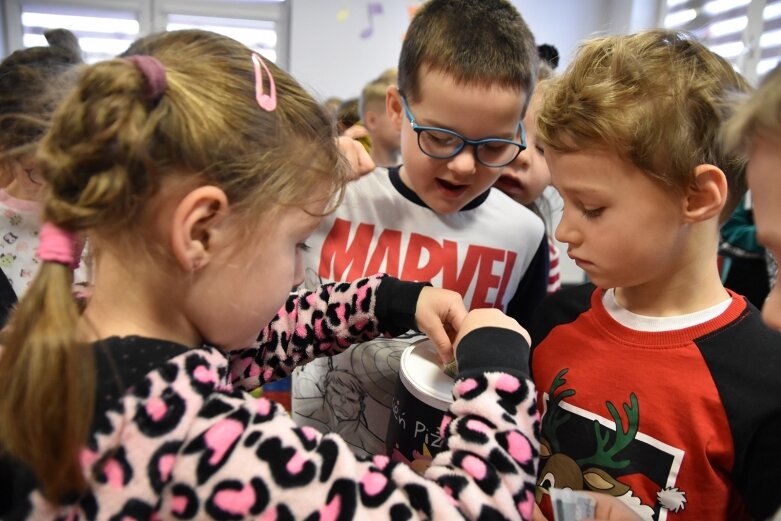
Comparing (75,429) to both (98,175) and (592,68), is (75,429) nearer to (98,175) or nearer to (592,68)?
(98,175)

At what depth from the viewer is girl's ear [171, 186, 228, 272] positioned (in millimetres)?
594

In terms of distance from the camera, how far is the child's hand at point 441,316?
0.85 m

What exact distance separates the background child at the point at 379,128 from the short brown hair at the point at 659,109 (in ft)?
5.60

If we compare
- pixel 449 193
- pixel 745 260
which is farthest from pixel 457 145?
pixel 745 260

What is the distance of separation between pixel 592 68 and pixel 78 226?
0.74 metres

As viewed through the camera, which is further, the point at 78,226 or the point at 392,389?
the point at 392,389

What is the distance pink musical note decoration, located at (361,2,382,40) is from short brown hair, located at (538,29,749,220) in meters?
3.93

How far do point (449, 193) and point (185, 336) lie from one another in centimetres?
66

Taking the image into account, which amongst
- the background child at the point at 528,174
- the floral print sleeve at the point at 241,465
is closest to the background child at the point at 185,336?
the floral print sleeve at the point at 241,465

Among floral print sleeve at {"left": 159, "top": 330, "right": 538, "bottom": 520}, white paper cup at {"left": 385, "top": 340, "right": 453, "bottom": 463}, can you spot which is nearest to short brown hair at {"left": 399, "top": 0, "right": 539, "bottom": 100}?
white paper cup at {"left": 385, "top": 340, "right": 453, "bottom": 463}

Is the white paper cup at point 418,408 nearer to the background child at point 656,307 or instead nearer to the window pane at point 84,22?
the background child at point 656,307

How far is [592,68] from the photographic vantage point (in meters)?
0.89

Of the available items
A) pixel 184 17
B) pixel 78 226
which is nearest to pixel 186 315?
pixel 78 226

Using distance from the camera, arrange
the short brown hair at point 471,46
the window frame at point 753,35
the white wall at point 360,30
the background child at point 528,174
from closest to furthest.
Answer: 1. the short brown hair at point 471,46
2. the background child at point 528,174
3. the window frame at point 753,35
4. the white wall at point 360,30
